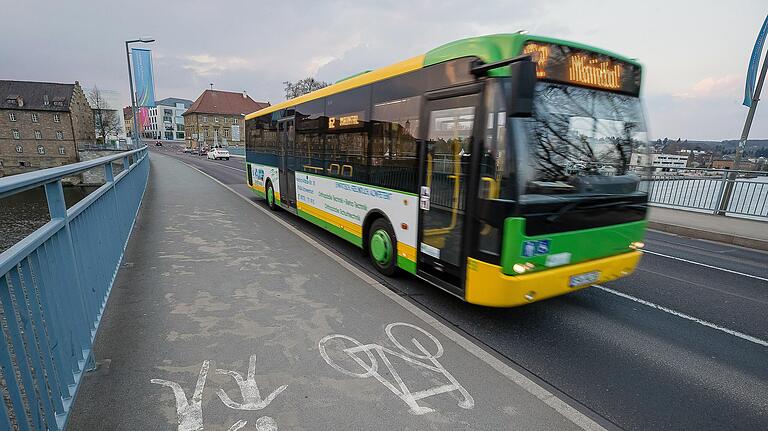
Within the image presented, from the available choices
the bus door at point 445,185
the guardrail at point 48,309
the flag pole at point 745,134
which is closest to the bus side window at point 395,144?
the bus door at point 445,185

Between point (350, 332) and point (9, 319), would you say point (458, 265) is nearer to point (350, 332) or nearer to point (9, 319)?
point (350, 332)

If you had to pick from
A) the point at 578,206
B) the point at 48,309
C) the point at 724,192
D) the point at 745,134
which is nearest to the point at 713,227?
the point at 724,192

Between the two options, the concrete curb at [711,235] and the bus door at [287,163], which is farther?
the bus door at [287,163]

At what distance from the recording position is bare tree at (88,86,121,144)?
8100 centimetres

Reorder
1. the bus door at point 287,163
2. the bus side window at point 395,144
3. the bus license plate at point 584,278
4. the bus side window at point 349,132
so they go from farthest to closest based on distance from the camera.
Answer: the bus door at point 287,163 < the bus side window at point 349,132 < the bus side window at point 395,144 < the bus license plate at point 584,278

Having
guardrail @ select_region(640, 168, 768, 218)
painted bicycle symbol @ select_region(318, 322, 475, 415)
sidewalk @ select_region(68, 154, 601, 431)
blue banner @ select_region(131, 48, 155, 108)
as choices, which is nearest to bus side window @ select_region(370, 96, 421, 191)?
sidewalk @ select_region(68, 154, 601, 431)

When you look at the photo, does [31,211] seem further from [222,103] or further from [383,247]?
[222,103]

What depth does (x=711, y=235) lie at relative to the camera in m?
9.17

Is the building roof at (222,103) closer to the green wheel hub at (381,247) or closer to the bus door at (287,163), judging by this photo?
the bus door at (287,163)

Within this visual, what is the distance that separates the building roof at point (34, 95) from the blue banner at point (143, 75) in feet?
208

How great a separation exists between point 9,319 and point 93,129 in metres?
114

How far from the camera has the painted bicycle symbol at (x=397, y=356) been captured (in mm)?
2988

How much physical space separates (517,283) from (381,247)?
Result: 244 centimetres

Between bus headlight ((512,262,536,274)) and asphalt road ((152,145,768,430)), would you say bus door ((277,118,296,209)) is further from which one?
bus headlight ((512,262,536,274))
